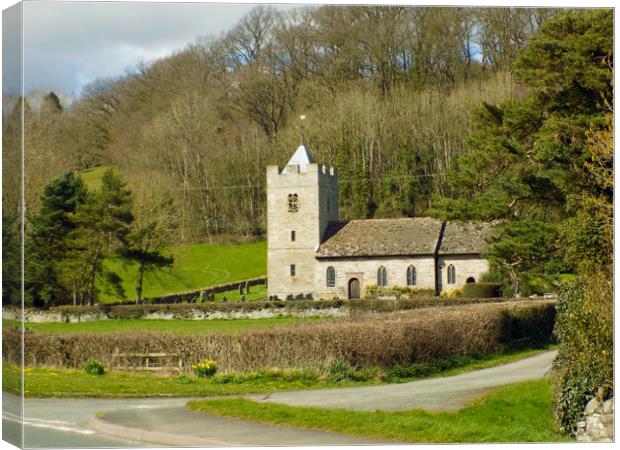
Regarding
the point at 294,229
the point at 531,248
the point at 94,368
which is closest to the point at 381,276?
the point at 294,229

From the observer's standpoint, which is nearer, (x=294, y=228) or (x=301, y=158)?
(x=301, y=158)

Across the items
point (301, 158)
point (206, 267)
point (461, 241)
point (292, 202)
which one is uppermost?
point (301, 158)

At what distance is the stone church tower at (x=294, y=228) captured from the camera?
4575 centimetres

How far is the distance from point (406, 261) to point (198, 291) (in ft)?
31.6

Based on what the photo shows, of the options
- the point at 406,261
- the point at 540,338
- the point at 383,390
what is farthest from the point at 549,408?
the point at 406,261

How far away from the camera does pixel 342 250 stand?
46094 millimetres

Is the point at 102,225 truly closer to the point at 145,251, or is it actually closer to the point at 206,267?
the point at 145,251

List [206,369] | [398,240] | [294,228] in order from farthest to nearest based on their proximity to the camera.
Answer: [294,228], [398,240], [206,369]

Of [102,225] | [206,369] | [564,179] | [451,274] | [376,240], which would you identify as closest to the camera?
[206,369]

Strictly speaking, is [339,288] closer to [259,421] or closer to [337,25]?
[337,25]

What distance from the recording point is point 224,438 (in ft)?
40.6

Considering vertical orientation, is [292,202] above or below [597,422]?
above

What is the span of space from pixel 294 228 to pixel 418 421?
34292 mm

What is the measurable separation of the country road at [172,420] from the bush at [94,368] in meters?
2.46
